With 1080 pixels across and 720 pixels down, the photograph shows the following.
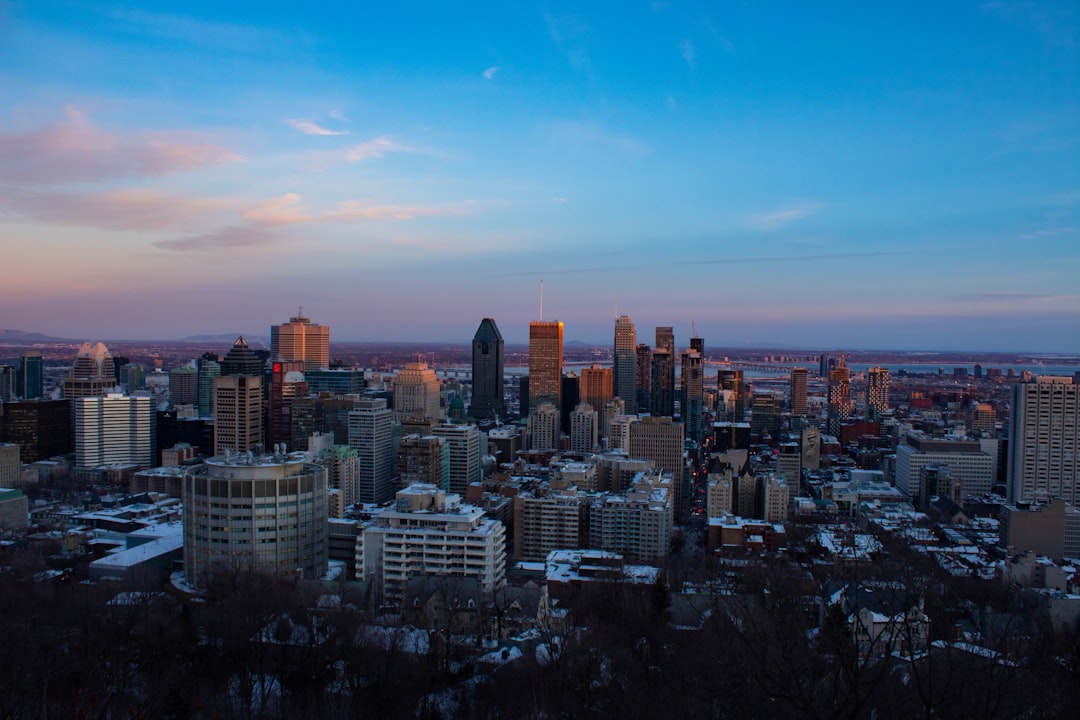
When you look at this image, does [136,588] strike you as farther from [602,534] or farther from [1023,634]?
[1023,634]

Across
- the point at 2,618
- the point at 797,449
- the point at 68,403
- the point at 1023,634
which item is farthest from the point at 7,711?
the point at 68,403

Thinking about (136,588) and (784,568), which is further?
(784,568)

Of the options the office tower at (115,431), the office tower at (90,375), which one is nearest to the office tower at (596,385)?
the office tower at (115,431)

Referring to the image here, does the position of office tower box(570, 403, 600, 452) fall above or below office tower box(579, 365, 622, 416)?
below

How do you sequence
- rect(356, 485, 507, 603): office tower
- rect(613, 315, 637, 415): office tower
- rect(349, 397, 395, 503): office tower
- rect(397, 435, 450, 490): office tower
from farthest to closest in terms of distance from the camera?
rect(613, 315, 637, 415): office tower
rect(349, 397, 395, 503): office tower
rect(397, 435, 450, 490): office tower
rect(356, 485, 507, 603): office tower

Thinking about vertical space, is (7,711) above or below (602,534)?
above

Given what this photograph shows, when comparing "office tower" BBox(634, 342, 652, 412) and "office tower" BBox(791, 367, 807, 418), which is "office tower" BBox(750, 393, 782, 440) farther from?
"office tower" BBox(634, 342, 652, 412)

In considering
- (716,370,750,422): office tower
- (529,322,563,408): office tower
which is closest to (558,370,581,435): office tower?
(529,322,563,408): office tower
